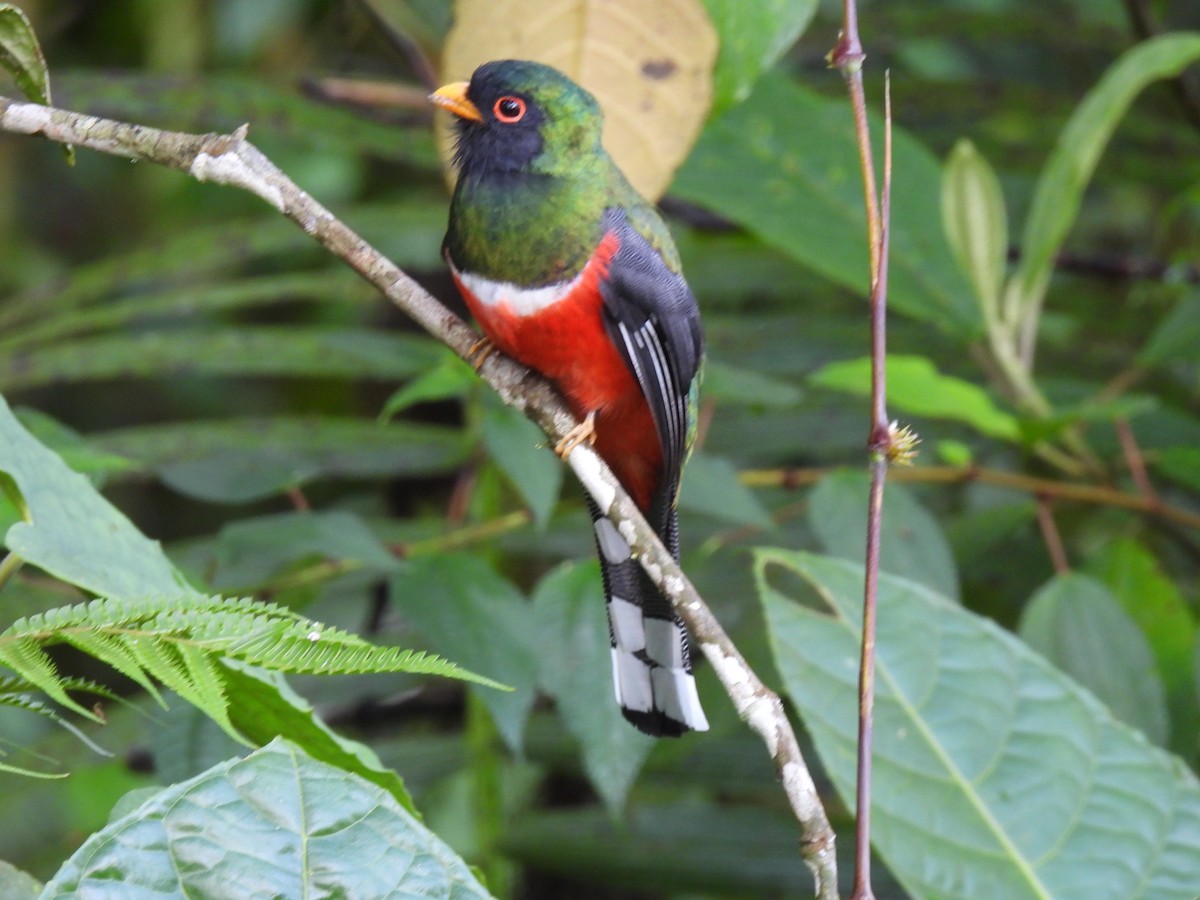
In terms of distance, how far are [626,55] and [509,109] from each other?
270 millimetres

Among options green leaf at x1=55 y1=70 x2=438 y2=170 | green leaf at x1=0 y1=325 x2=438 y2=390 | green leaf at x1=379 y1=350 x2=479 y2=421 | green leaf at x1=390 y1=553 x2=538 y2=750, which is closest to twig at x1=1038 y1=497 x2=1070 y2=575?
green leaf at x1=390 y1=553 x2=538 y2=750

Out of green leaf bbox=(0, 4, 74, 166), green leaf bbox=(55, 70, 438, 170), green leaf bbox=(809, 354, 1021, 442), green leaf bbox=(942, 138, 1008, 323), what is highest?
green leaf bbox=(55, 70, 438, 170)

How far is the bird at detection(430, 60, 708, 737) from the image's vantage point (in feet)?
7.09

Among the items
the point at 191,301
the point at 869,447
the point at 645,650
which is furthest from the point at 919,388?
the point at 191,301

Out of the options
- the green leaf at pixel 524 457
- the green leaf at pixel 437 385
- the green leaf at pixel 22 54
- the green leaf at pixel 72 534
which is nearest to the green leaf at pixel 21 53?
the green leaf at pixel 22 54

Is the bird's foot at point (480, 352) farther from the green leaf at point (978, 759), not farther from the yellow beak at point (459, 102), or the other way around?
the green leaf at point (978, 759)

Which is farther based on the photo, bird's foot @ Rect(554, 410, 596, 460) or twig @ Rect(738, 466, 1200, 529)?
twig @ Rect(738, 466, 1200, 529)

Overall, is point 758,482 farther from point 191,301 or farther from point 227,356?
point 191,301

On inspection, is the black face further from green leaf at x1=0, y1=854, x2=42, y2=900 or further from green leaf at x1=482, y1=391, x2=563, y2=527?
green leaf at x1=0, y1=854, x2=42, y2=900

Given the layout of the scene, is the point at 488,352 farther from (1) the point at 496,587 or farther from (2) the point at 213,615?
(2) the point at 213,615

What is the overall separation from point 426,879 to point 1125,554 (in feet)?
7.13

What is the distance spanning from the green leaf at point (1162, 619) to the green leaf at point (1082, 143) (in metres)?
0.61

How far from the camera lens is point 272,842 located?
1138 mm

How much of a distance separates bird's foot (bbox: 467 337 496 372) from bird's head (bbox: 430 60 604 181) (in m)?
0.30
